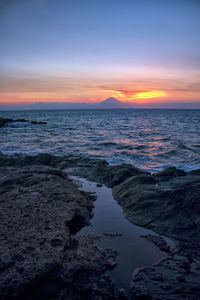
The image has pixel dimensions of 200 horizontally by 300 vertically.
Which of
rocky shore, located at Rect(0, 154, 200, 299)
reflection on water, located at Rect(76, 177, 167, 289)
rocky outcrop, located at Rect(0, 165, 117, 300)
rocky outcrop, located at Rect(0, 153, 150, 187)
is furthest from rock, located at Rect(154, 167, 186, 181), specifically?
rocky outcrop, located at Rect(0, 165, 117, 300)

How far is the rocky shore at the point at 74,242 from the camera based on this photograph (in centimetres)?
229

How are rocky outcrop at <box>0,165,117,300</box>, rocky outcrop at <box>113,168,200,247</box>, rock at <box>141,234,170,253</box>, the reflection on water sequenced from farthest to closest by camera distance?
rocky outcrop at <box>113,168,200,247</box> → rock at <box>141,234,170,253</box> → the reflection on water → rocky outcrop at <box>0,165,117,300</box>

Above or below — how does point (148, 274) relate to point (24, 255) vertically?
below

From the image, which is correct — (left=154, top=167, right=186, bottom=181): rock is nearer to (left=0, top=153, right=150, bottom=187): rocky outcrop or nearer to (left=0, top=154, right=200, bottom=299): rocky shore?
(left=0, top=153, right=150, bottom=187): rocky outcrop

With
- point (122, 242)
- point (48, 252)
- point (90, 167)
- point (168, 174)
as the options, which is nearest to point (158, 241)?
point (122, 242)

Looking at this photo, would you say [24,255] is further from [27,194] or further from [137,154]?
[137,154]

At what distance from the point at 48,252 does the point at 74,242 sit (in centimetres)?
54

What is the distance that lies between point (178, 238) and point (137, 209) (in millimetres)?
1093

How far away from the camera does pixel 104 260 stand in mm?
2820

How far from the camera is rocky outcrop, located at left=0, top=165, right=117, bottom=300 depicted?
2.21m

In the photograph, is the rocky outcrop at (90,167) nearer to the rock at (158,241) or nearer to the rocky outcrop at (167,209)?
the rocky outcrop at (167,209)

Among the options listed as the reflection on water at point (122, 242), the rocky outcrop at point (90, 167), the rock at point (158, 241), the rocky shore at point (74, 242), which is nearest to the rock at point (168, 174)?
the rocky outcrop at point (90, 167)

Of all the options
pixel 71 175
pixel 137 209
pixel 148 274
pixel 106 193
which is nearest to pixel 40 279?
pixel 148 274

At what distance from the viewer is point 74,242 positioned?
10.1ft
